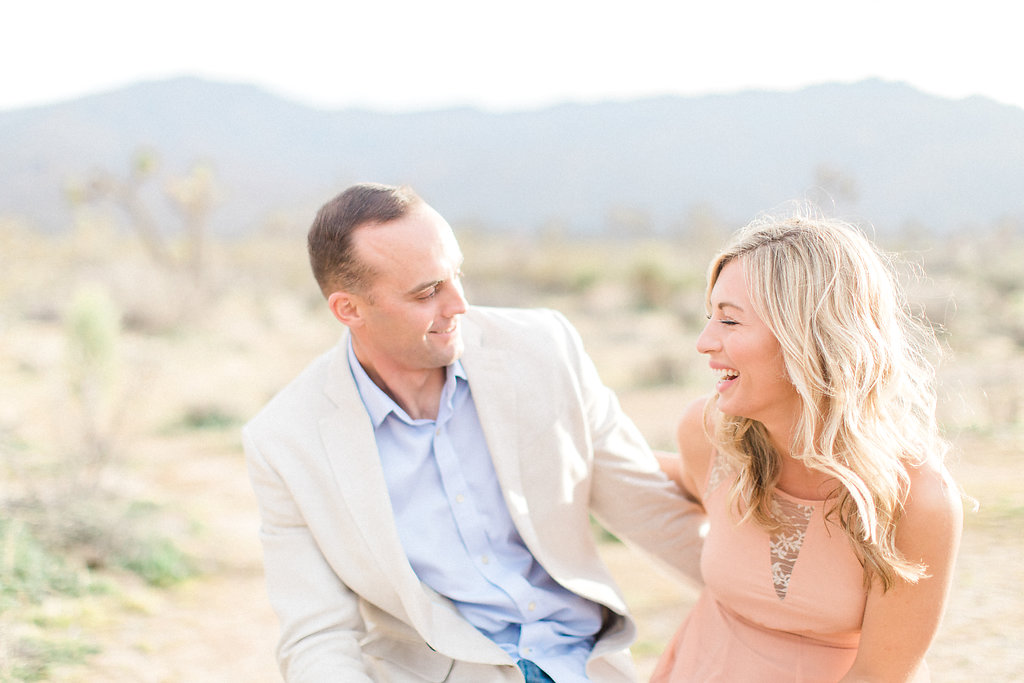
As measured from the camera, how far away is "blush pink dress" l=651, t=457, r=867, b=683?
1821 millimetres

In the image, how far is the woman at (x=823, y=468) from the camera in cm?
172

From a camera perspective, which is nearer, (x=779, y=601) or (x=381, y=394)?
(x=779, y=601)

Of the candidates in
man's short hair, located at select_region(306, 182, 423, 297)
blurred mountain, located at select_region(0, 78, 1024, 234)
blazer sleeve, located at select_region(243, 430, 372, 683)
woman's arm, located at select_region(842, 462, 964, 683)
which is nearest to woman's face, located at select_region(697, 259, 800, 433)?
woman's arm, located at select_region(842, 462, 964, 683)

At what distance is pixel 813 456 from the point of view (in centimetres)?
183

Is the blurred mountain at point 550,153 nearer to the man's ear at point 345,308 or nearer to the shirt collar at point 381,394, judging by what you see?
the shirt collar at point 381,394

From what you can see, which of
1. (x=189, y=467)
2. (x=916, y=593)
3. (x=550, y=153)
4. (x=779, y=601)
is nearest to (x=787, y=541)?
(x=779, y=601)

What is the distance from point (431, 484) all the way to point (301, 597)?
1.36ft

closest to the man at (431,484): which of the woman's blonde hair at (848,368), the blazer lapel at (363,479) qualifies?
the blazer lapel at (363,479)

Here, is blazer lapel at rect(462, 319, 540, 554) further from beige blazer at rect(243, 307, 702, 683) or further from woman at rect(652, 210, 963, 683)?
woman at rect(652, 210, 963, 683)

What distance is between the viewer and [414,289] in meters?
2.17

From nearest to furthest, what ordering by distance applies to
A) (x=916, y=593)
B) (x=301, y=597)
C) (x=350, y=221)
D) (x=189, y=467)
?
1. (x=916, y=593)
2. (x=301, y=597)
3. (x=350, y=221)
4. (x=189, y=467)

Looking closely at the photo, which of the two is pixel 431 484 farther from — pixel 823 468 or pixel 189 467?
pixel 189 467

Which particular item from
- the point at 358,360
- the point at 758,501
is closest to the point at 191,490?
the point at 358,360

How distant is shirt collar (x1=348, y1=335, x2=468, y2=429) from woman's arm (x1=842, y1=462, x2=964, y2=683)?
1.10 metres
